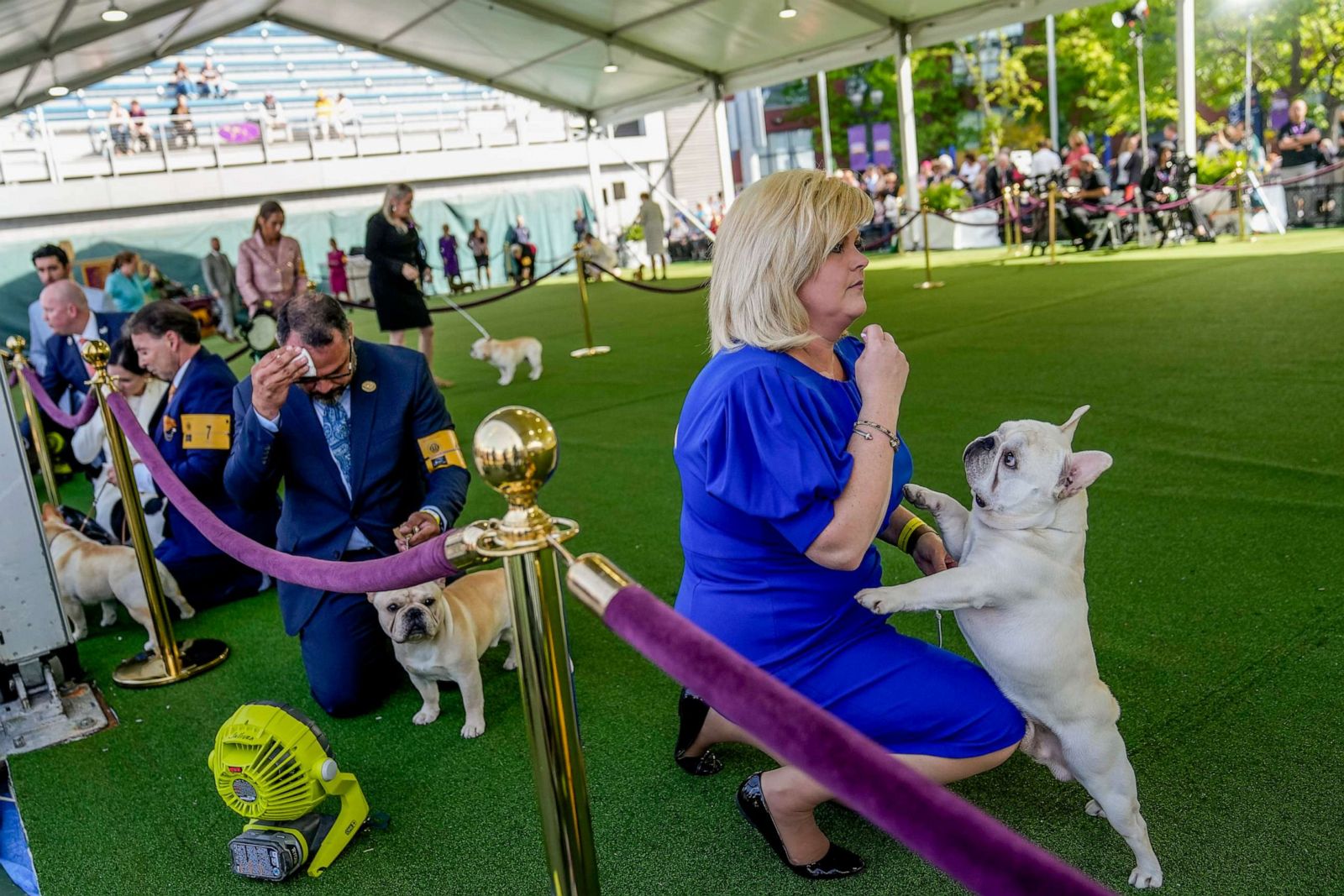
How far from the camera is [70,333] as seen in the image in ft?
19.2

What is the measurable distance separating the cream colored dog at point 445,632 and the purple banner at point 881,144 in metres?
37.7

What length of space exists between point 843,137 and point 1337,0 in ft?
48.4

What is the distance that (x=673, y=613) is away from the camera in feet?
4.18

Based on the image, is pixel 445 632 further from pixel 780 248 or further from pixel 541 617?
pixel 541 617

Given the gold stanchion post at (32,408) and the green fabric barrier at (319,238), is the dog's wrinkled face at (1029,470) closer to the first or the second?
the gold stanchion post at (32,408)

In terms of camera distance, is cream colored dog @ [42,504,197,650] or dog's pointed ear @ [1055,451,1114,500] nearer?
dog's pointed ear @ [1055,451,1114,500]

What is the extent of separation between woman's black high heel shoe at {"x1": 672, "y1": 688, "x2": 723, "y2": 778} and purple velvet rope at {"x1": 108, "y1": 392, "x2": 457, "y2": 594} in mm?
894

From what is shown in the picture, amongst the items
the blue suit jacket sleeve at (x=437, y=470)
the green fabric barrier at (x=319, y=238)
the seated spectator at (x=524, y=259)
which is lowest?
the blue suit jacket sleeve at (x=437, y=470)

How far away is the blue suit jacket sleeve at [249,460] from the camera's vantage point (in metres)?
3.09

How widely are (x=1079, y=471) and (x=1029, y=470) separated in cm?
9

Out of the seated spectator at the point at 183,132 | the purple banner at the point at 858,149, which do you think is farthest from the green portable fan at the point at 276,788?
the purple banner at the point at 858,149

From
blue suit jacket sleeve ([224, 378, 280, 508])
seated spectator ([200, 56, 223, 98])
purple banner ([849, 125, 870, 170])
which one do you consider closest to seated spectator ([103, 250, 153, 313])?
blue suit jacket sleeve ([224, 378, 280, 508])

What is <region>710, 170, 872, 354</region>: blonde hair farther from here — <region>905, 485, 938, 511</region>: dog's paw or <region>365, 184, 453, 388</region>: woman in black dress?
<region>365, 184, 453, 388</region>: woman in black dress

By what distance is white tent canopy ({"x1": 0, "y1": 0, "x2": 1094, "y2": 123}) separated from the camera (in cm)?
1609
